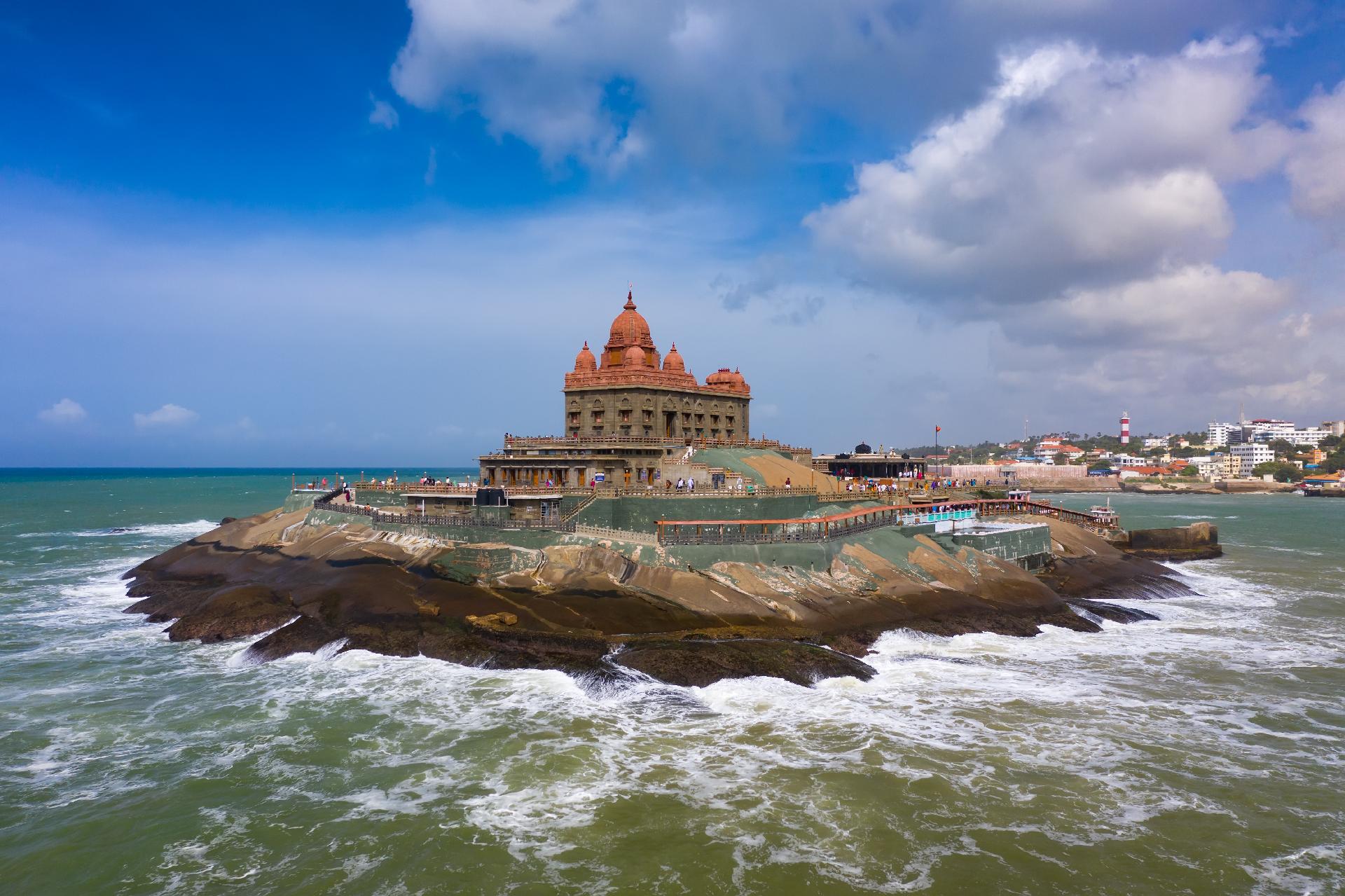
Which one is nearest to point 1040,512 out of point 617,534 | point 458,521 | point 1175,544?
point 1175,544

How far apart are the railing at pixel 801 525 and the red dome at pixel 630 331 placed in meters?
28.7

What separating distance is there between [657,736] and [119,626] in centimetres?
3645

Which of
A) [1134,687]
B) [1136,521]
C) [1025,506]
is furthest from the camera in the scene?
[1136,521]

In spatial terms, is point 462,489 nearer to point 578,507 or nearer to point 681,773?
point 578,507

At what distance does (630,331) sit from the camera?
253 feet

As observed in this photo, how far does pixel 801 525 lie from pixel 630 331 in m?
33.6

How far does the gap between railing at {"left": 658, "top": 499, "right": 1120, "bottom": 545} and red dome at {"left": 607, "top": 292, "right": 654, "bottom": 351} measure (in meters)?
28.7

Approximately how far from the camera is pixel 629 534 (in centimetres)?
4950

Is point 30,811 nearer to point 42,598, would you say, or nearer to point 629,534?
point 629,534

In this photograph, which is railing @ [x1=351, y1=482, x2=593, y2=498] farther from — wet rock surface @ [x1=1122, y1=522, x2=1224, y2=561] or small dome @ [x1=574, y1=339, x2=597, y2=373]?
wet rock surface @ [x1=1122, y1=522, x2=1224, y2=561]

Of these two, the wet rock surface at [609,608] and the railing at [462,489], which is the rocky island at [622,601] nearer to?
the wet rock surface at [609,608]

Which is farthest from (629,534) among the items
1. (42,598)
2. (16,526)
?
(16,526)

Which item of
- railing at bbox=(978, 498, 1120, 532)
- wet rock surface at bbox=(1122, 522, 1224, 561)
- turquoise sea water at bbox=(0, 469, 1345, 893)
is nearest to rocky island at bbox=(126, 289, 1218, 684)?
railing at bbox=(978, 498, 1120, 532)

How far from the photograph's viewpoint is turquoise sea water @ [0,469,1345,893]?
21.0 meters
